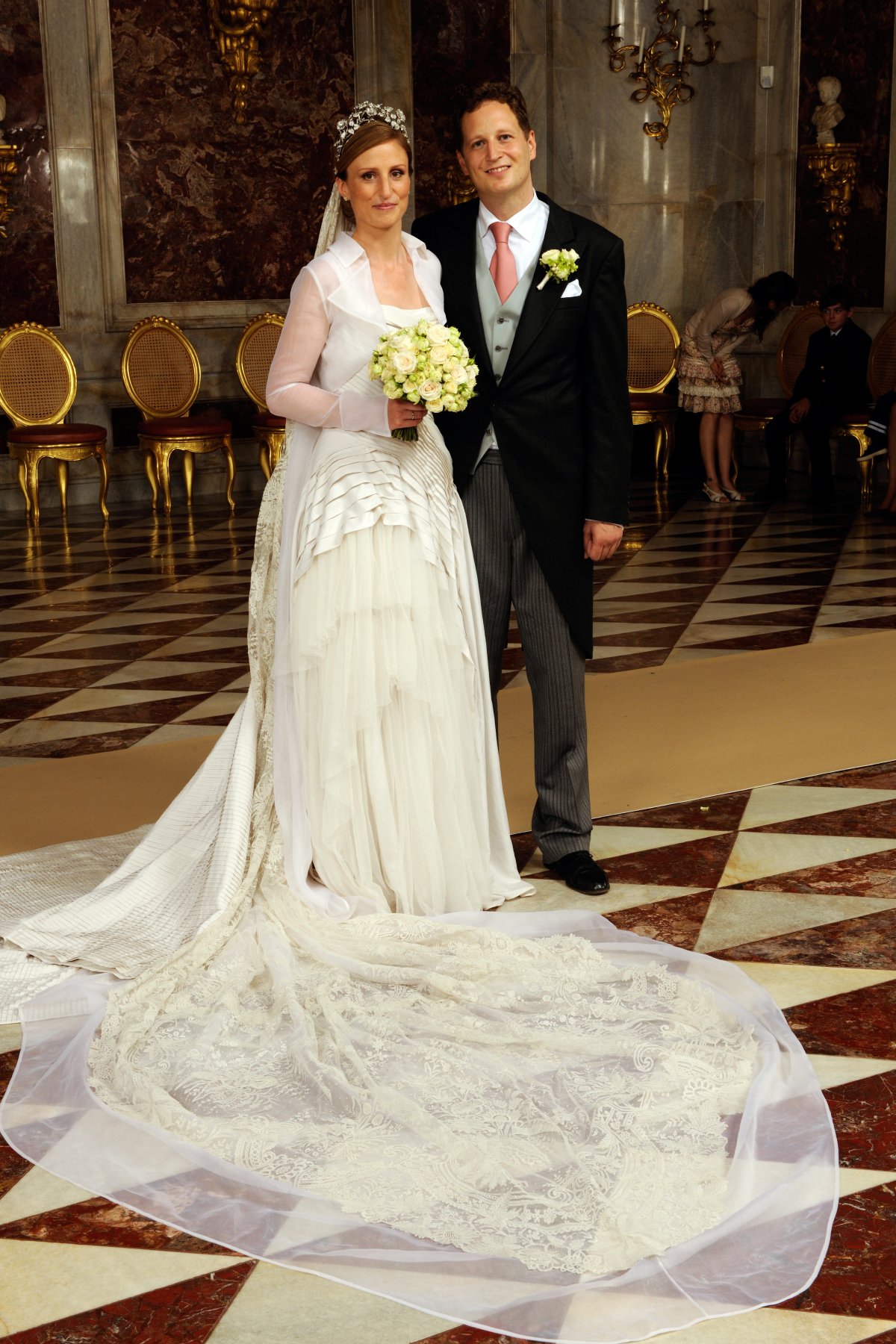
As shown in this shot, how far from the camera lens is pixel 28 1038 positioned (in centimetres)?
272

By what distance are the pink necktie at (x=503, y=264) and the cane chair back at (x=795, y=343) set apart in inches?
338

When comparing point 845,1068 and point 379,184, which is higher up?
point 379,184

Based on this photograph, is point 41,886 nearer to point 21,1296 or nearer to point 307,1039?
point 307,1039

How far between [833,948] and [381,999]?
95 cm

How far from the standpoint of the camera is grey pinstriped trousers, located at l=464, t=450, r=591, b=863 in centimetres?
344

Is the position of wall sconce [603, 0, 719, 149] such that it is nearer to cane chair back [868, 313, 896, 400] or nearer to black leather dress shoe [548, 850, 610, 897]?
cane chair back [868, 313, 896, 400]

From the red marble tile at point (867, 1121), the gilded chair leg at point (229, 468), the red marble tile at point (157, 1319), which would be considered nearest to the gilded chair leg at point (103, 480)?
the gilded chair leg at point (229, 468)

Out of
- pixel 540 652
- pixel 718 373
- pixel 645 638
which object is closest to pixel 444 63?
pixel 718 373

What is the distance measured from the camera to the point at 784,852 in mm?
3680

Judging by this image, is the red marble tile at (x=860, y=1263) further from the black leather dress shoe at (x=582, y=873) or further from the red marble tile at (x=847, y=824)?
the red marble tile at (x=847, y=824)

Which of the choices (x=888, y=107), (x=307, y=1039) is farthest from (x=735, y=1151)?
(x=888, y=107)

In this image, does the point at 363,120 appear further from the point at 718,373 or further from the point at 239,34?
the point at 239,34

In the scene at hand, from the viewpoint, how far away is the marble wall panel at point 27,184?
10.3 metres

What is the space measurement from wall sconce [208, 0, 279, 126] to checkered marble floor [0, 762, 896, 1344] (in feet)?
28.9
